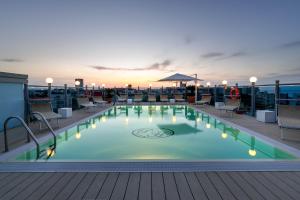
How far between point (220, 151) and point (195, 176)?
6.31ft

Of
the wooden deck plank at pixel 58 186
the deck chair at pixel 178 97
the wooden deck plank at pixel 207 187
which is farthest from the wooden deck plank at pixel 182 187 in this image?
the deck chair at pixel 178 97

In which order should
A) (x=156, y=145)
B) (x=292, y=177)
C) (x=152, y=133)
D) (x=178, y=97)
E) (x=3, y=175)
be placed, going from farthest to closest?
1. (x=178, y=97)
2. (x=152, y=133)
3. (x=156, y=145)
4. (x=3, y=175)
5. (x=292, y=177)

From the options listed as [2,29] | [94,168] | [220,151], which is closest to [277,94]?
[220,151]

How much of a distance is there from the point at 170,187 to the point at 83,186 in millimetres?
954

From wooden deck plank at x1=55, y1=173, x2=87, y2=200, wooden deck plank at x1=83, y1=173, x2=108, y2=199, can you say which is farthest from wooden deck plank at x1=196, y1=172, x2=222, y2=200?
wooden deck plank at x1=55, y1=173, x2=87, y2=200

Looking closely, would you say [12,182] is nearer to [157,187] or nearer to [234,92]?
[157,187]

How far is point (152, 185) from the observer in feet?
7.00

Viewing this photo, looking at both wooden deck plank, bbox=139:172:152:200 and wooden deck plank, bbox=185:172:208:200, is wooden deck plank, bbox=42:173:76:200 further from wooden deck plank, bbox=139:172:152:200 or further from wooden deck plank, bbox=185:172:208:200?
wooden deck plank, bbox=185:172:208:200

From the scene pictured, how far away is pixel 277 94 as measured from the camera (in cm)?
620

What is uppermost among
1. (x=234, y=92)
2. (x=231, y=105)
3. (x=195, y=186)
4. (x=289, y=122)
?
(x=234, y=92)

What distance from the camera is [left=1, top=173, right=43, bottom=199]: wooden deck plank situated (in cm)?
196

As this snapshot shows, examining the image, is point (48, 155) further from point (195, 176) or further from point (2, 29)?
point (2, 29)

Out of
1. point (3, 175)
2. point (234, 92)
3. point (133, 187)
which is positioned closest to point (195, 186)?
point (133, 187)

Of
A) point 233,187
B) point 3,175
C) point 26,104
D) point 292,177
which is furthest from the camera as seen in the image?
point 26,104
